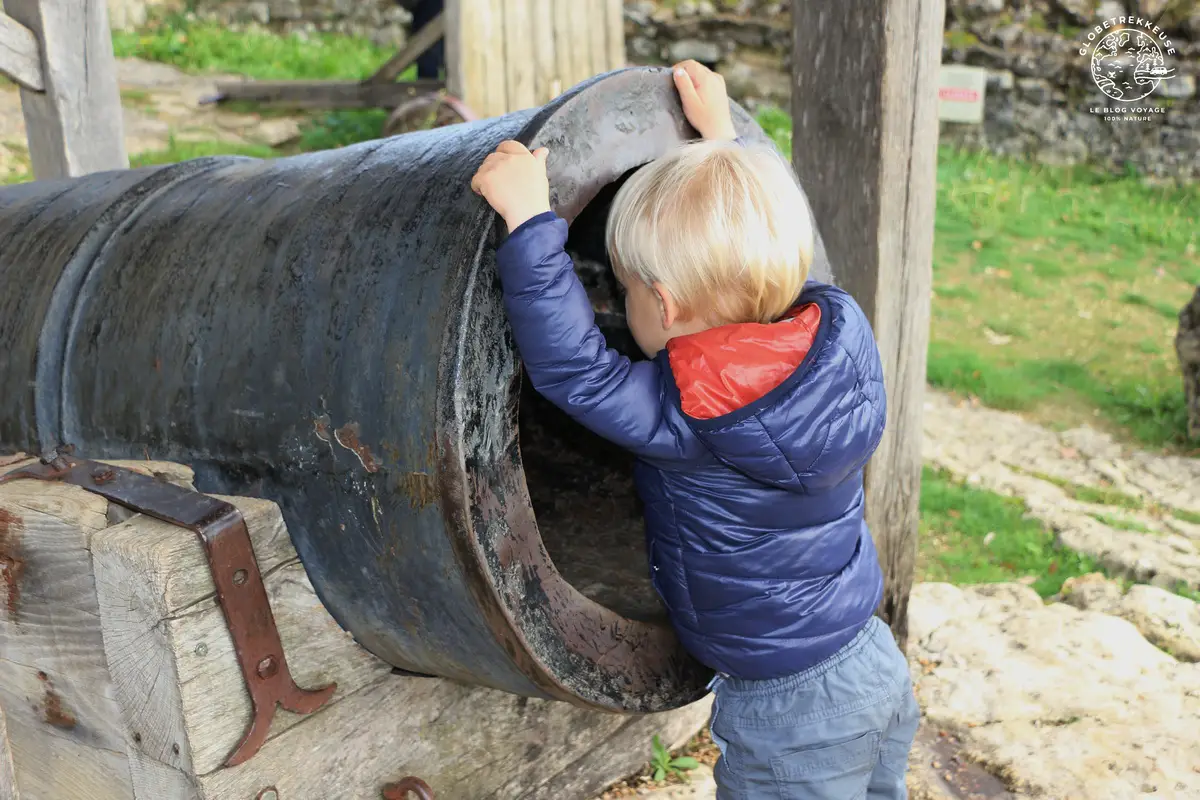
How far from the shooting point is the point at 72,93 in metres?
3.37

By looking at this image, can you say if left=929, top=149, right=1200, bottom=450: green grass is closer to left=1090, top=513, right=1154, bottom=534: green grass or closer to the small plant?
left=1090, top=513, right=1154, bottom=534: green grass

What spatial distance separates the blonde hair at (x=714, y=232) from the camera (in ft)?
4.68

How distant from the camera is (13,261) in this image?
1790 mm

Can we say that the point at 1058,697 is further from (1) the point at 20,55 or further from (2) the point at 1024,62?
(2) the point at 1024,62

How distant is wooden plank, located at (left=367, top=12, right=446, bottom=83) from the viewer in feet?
25.2

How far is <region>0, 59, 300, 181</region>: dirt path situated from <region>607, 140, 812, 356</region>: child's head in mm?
6477

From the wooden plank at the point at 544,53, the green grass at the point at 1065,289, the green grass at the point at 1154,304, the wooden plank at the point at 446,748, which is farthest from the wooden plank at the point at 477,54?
the wooden plank at the point at 446,748

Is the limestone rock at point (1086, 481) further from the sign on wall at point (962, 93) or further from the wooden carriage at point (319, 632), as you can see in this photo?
the sign on wall at point (962, 93)

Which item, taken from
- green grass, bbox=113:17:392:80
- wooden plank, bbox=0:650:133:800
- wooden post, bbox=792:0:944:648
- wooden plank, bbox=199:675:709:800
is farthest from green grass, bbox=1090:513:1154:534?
green grass, bbox=113:17:392:80

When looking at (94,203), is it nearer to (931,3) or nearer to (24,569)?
(24,569)

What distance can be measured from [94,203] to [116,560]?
2.27 feet

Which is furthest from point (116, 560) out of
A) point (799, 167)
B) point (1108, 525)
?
point (1108, 525)

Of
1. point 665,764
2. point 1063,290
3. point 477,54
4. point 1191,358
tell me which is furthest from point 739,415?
point 1063,290

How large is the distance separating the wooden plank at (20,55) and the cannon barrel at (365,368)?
1.78 metres
